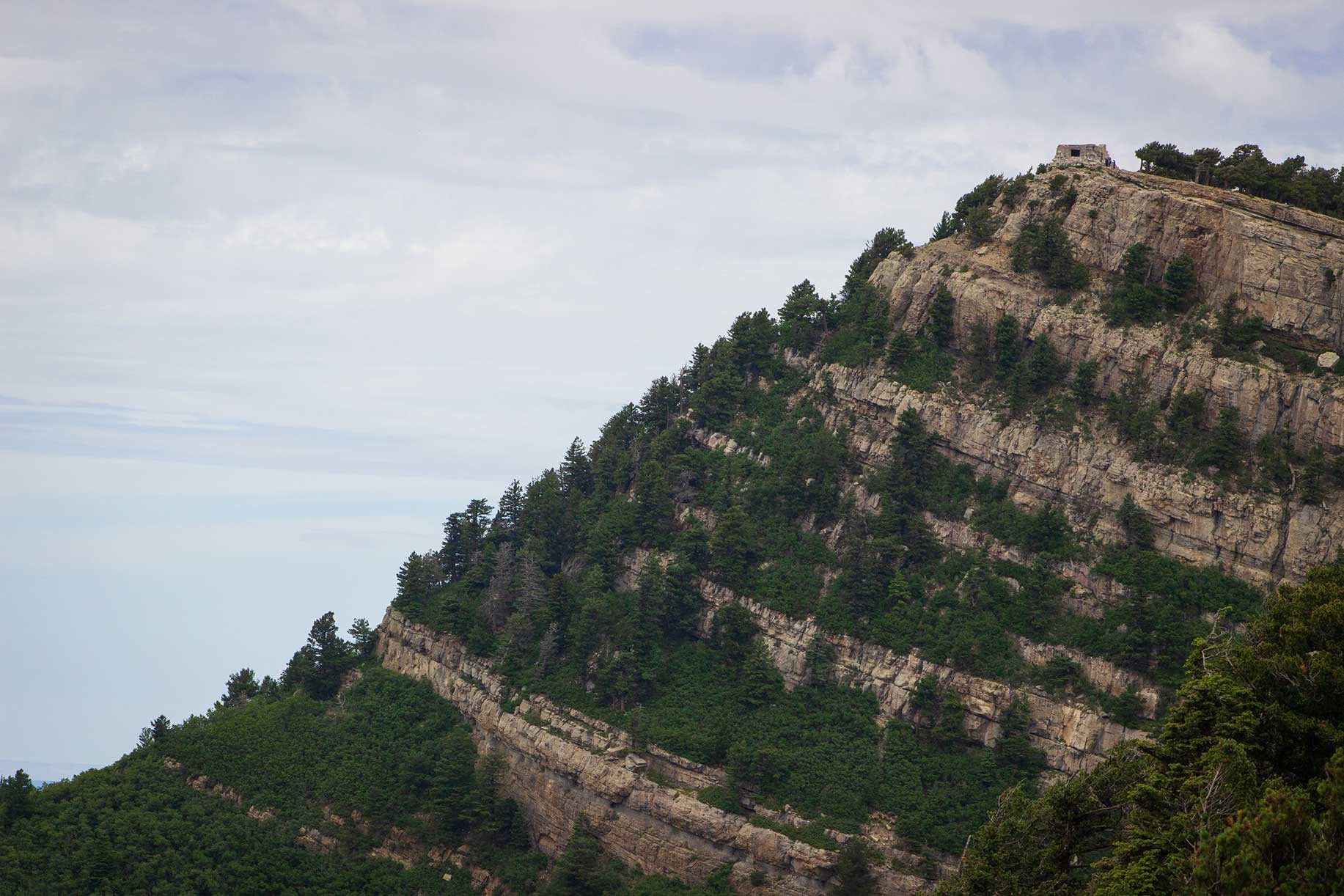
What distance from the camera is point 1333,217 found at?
79.1 m

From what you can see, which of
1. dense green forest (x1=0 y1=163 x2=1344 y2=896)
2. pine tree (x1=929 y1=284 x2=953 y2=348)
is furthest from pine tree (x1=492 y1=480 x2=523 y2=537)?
pine tree (x1=929 y1=284 x2=953 y2=348)

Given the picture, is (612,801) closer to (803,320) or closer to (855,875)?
(855,875)

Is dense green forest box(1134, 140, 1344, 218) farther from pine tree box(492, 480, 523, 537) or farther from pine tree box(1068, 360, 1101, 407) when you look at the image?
pine tree box(492, 480, 523, 537)

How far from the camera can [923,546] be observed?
273 feet

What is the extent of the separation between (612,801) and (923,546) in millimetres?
26341

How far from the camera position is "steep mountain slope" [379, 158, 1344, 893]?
72.4m

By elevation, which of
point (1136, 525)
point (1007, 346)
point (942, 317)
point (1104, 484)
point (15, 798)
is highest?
point (942, 317)

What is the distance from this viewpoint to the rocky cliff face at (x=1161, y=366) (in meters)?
72.6

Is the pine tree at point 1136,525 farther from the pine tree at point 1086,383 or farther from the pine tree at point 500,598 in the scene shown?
the pine tree at point 500,598

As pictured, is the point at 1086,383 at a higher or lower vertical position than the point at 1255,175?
lower

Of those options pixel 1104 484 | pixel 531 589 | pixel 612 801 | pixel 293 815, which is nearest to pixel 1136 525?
pixel 1104 484

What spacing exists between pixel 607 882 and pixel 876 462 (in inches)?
1348

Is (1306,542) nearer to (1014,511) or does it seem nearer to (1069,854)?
(1014,511)

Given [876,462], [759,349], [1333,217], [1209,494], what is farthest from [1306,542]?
[759,349]
